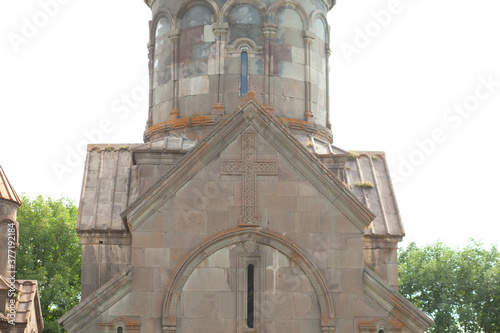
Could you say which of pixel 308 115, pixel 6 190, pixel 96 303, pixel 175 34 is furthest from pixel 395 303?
pixel 6 190

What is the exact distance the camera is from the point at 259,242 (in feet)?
39.9

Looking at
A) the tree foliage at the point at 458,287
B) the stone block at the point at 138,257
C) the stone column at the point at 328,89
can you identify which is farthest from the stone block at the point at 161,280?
the tree foliage at the point at 458,287

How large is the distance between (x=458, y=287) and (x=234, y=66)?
17.9 meters

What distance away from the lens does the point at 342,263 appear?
1213cm

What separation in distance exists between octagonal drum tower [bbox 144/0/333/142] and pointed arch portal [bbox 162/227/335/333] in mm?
3843

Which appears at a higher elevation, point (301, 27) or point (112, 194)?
point (301, 27)

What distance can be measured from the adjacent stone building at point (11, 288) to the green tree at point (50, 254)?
408 inches

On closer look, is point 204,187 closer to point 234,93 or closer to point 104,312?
point 104,312

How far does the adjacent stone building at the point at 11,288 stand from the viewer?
16594mm

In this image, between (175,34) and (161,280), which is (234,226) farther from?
(175,34)

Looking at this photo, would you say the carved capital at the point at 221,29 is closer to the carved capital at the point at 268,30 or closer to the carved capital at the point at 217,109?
the carved capital at the point at 268,30

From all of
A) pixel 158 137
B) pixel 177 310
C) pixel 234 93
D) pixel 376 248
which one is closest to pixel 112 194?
pixel 158 137

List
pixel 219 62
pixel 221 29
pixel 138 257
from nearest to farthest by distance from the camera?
pixel 138 257, pixel 219 62, pixel 221 29

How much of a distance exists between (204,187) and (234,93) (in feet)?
12.8
